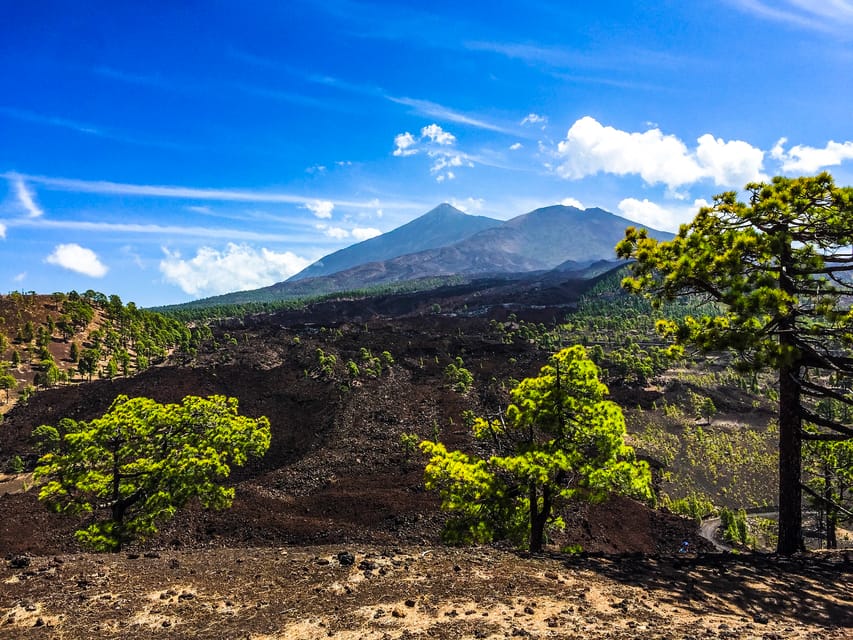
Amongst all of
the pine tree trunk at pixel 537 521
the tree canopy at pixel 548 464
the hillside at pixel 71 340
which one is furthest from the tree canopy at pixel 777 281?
the hillside at pixel 71 340

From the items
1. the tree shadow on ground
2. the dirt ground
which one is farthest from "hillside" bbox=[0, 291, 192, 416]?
the tree shadow on ground

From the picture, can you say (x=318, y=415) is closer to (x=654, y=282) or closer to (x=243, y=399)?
(x=243, y=399)

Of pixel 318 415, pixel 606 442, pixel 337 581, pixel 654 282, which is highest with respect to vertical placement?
pixel 654 282

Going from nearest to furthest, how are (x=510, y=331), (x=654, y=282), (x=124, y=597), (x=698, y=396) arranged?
(x=124, y=597) < (x=654, y=282) < (x=698, y=396) < (x=510, y=331)

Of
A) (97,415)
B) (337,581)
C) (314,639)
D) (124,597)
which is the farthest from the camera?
(97,415)

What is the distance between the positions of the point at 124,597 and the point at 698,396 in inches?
2378

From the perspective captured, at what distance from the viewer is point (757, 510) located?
108 ft

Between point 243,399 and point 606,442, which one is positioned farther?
point 243,399

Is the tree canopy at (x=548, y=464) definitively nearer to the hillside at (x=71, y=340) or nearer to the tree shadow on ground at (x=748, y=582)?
the tree shadow on ground at (x=748, y=582)

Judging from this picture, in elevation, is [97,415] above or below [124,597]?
below

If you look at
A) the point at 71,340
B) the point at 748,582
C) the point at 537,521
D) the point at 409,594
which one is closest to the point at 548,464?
the point at 537,521

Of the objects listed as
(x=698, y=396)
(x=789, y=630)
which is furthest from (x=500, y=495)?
(x=698, y=396)

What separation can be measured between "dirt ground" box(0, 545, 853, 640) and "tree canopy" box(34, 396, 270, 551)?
14.2 feet

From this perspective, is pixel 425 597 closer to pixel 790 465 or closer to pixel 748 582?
pixel 748 582
